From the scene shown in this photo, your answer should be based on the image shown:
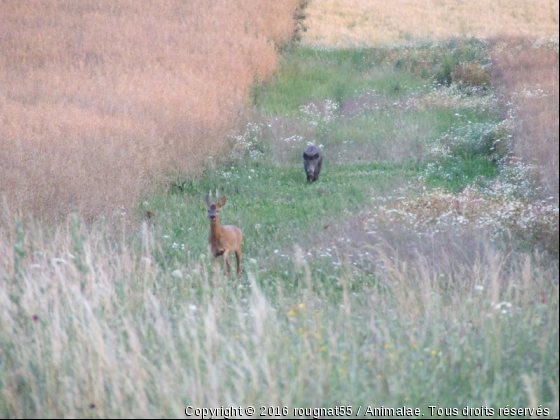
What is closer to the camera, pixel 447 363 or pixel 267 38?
pixel 447 363

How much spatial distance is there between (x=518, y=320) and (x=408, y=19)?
28456 millimetres

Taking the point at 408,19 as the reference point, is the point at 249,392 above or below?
below

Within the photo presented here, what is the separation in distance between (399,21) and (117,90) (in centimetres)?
1790

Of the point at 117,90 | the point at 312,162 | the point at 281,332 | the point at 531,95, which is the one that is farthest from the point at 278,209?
the point at 281,332

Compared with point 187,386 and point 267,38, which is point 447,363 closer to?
point 187,386

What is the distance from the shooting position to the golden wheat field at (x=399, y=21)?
2886 cm

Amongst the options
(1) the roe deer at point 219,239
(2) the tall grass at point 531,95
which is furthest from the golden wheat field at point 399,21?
(1) the roe deer at point 219,239

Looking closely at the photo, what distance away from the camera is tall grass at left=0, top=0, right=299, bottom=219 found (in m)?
11.3

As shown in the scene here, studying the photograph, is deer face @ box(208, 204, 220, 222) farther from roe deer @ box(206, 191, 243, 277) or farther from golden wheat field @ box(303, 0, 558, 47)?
golden wheat field @ box(303, 0, 558, 47)

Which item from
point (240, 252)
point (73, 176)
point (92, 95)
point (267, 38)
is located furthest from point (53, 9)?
point (240, 252)

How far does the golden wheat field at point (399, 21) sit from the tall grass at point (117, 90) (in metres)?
1.93

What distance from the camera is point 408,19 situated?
32156 mm

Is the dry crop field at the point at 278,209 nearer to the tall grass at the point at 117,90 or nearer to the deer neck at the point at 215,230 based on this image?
the tall grass at the point at 117,90

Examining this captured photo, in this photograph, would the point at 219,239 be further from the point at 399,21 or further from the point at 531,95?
the point at 399,21
